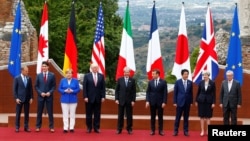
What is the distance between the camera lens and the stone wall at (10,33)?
24.6m

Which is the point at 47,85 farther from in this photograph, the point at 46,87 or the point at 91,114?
the point at 91,114

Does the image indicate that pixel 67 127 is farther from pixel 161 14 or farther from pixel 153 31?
pixel 161 14

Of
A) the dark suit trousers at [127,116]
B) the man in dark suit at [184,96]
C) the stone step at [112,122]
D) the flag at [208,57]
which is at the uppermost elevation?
the flag at [208,57]

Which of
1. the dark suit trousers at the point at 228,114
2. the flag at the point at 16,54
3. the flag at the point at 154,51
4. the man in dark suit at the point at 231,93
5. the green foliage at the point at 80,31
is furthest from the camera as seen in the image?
the green foliage at the point at 80,31

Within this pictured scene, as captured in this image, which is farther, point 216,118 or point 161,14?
point 161,14

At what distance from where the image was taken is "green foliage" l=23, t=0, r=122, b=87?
147 ft

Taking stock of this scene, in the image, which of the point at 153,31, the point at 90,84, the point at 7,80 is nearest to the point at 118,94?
the point at 90,84

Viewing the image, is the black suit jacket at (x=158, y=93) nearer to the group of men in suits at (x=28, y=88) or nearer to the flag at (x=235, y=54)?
the group of men in suits at (x=28, y=88)

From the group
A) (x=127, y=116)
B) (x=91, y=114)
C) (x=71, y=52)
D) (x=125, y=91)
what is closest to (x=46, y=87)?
(x=91, y=114)

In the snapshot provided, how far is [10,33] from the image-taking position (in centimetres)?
2473

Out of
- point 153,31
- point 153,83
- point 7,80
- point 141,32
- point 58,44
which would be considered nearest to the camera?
point 153,83

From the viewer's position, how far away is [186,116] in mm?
17812

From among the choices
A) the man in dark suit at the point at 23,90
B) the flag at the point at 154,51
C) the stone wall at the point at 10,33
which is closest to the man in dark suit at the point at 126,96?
the man in dark suit at the point at 23,90

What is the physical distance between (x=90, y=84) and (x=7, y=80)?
4975 mm
